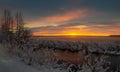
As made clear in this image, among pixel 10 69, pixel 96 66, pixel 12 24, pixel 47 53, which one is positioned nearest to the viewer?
pixel 10 69

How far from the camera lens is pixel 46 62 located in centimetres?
1262

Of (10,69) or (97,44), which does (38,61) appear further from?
(97,44)

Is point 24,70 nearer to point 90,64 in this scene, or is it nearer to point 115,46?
point 90,64

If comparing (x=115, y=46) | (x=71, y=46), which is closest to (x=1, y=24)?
(x=71, y=46)

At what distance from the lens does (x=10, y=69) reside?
9.16m

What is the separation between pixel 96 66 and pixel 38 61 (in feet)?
11.3

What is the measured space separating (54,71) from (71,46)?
97.1 feet

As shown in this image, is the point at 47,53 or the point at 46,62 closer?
the point at 46,62

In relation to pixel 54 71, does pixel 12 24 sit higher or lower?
higher

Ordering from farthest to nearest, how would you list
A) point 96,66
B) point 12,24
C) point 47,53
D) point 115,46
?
point 12,24 < point 115,46 < point 47,53 < point 96,66

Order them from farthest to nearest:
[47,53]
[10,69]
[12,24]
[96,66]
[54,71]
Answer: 1. [12,24]
2. [47,53]
3. [96,66]
4. [54,71]
5. [10,69]

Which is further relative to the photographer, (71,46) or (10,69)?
(71,46)

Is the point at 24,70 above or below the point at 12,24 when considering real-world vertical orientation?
below

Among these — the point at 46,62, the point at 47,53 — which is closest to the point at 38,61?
the point at 46,62
